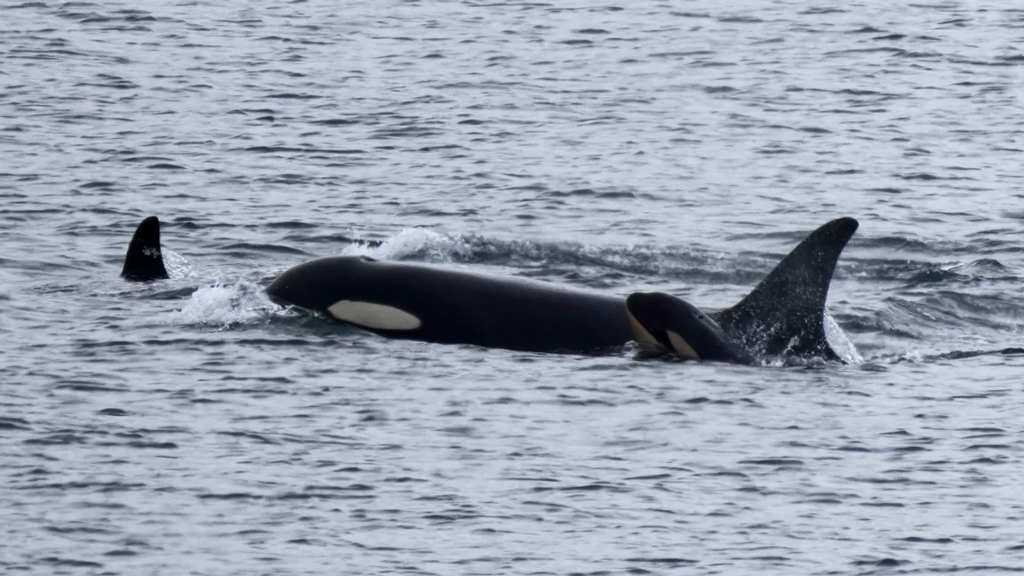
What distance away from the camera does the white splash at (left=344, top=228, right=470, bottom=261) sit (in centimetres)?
2359

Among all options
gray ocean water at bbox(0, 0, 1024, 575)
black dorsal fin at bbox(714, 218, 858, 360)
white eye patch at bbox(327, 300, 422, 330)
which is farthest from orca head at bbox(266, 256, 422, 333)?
black dorsal fin at bbox(714, 218, 858, 360)

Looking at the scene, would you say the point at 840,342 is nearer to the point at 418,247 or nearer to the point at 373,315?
the point at 373,315

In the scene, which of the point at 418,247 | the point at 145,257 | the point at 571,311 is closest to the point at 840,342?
the point at 571,311

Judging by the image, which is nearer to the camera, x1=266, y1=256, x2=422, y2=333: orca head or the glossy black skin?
the glossy black skin

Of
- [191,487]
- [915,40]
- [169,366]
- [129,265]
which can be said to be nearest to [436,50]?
[915,40]

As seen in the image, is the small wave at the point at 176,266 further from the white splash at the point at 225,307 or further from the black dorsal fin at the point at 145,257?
the white splash at the point at 225,307

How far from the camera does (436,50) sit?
134ft

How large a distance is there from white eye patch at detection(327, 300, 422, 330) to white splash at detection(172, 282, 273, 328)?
0.83 metres

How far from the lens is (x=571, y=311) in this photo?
18688 mm

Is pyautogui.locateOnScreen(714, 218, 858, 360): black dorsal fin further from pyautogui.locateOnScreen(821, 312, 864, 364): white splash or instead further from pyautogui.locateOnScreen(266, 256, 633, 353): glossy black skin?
pyautogui.locateOnScreen(266, 256, 633, 353): glossy black skin

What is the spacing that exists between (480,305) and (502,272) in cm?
417

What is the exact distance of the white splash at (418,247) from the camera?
23.6 m

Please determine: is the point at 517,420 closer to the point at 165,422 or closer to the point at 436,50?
the point at 165,422

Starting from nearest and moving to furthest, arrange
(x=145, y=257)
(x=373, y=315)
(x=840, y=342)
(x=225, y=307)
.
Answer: (x=373, y=315)
(x=840, y=342)
(x=225, y=307)
(x=145, y=257)
